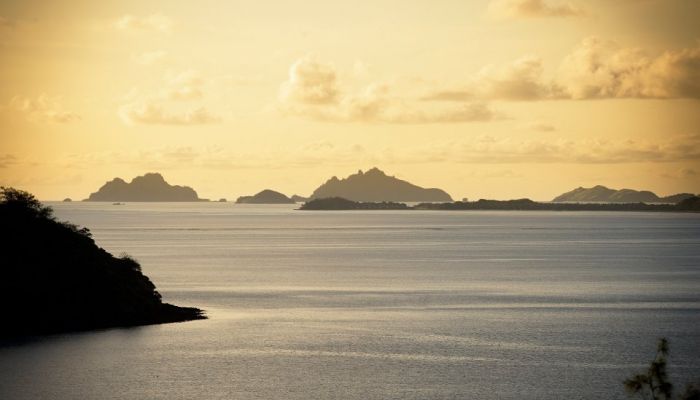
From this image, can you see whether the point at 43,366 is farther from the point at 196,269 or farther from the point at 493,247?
the point at 493,247

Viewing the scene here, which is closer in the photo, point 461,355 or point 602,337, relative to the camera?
point 461,355

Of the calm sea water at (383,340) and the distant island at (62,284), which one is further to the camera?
the distant island at (62,284)

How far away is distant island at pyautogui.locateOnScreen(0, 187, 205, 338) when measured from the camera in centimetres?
7288

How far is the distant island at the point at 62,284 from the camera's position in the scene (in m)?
72.9

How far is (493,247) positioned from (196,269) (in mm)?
73794

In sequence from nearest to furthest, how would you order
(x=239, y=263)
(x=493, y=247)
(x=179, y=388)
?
1. (x=179, y=388)
2. (x=239, y=263)
3. (x=493, y=247)

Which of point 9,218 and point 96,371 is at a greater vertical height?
point 9,218

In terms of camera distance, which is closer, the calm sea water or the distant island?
the calm sea water

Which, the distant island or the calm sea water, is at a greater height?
the distant island

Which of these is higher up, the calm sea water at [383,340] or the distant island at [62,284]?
the distant island at [62,284]

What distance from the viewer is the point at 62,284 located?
74.6 meters

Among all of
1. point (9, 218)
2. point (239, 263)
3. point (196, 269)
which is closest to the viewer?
point (9, 218)

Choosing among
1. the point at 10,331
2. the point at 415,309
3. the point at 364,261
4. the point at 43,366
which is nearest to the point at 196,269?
the point at 364,261

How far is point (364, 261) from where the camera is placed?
149625 mm
